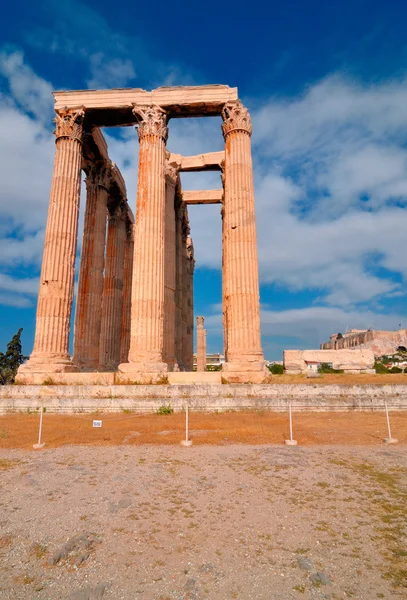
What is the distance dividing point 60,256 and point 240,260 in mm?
9565

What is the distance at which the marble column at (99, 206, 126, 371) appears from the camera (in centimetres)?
2588

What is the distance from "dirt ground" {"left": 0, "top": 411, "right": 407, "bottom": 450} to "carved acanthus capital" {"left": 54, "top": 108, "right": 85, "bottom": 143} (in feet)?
51.9

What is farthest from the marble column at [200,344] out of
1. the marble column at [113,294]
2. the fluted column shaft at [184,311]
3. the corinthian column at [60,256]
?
the corinthian column at [60,256]

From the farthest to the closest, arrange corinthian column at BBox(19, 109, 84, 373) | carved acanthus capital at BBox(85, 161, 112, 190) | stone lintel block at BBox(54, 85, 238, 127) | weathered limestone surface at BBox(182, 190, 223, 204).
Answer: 1. weathered limestone surface at BBox(182, 190, 223, 204)
2. carved acanthus capital at BBox(85, 161, 112, 190)
3. stone lintel block at BBox(54, 85, 238, 127)
4. corinthian column at BBox(19, 109, 84, 373)

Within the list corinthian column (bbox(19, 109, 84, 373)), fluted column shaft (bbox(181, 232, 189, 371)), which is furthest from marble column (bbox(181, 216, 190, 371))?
corinthian column (bbox(19, 109, 84, 373))

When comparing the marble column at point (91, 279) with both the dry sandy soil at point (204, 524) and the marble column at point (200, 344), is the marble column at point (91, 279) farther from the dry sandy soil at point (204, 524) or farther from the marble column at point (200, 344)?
the marble column at point (200, 344)

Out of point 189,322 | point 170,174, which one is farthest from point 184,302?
point 170,174

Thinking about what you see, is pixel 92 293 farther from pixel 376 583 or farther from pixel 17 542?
pixel 376 583

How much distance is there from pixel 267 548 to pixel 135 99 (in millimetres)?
22830

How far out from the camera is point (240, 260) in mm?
18641

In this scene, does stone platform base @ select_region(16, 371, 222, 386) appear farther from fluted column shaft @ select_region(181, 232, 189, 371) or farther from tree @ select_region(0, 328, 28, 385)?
tree @ select_region(0, 328, 28, 385)

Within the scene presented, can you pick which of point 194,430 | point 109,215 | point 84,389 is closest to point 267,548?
point 194,430

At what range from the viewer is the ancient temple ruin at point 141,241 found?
17.6m

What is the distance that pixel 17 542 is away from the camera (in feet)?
11.3
